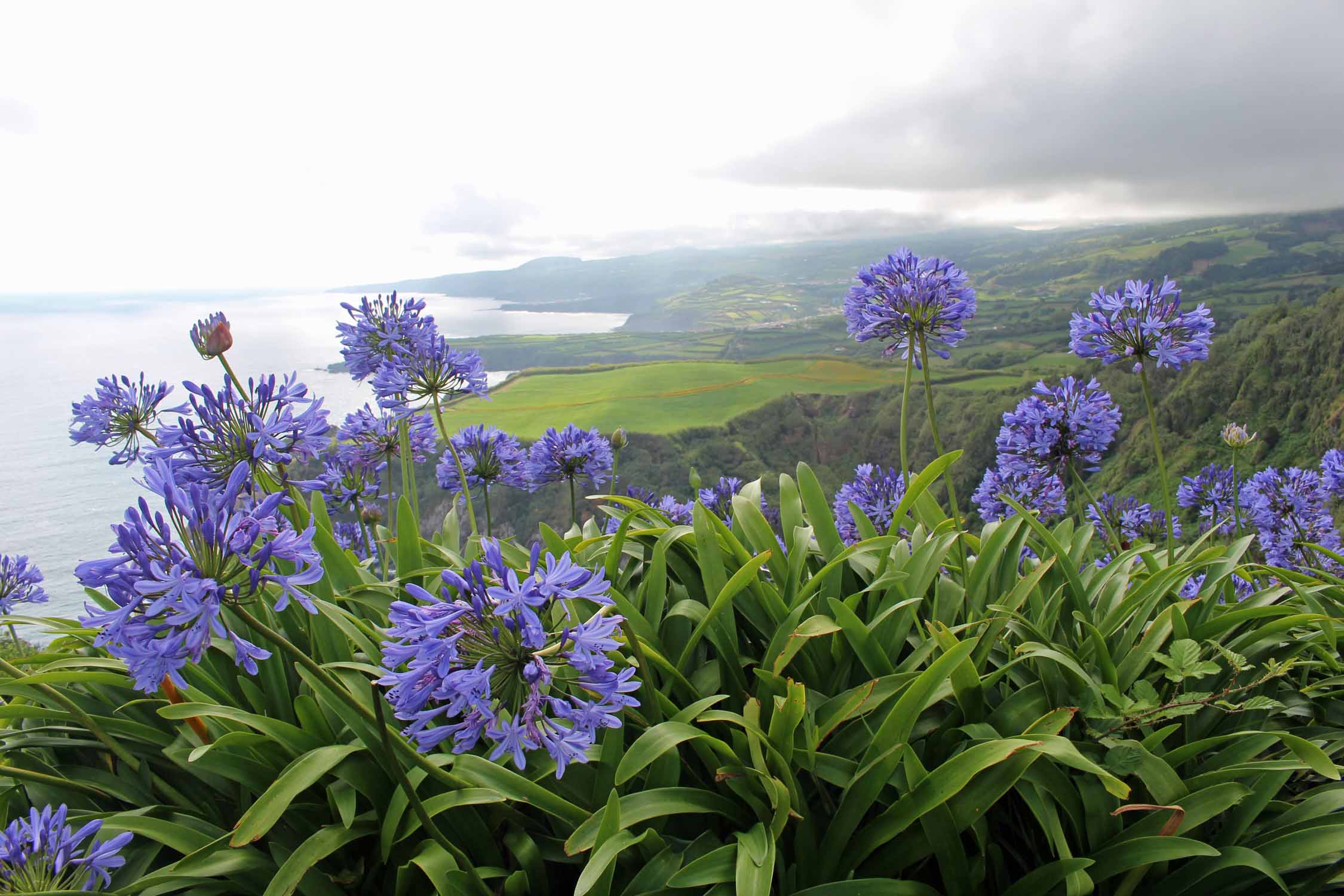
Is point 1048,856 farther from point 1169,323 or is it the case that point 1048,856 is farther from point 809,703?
point 1169,323

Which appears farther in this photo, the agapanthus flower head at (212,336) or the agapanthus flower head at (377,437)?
the agapanthus flower head at (377,437)

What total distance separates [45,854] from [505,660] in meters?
1.10

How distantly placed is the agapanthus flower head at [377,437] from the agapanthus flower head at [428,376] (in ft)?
1.53

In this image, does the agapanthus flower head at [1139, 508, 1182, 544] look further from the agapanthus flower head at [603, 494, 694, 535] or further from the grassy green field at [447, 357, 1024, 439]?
the grassy green field at [447, 357, 1024, 439]

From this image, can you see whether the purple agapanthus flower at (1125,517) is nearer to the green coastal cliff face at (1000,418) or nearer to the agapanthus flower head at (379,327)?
the green coastal cliff face at (1000,418)

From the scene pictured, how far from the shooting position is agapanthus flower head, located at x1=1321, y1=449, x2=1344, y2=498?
4672 millimetres

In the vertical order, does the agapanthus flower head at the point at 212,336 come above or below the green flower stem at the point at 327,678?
above

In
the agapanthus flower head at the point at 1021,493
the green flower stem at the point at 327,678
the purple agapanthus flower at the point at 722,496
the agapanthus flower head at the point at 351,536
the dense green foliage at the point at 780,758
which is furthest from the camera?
the agapanthus flower head at the point at 351,536

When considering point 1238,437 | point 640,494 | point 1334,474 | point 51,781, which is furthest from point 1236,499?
point 51,781

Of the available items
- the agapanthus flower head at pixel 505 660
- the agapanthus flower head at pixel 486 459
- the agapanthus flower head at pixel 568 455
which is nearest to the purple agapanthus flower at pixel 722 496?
the agapanthus flower head at pixel 568 455

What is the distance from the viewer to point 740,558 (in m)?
2.58

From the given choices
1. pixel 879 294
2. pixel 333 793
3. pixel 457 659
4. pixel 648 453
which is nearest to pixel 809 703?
pixel 457 659

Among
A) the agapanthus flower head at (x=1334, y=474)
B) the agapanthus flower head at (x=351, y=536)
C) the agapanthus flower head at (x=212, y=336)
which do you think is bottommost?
the agapanthus flower head at (x=1334, y=474)

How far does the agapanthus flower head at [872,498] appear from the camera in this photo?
393 centimetres
